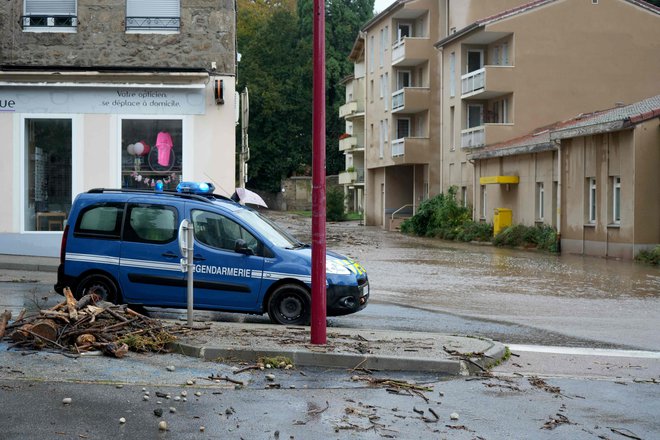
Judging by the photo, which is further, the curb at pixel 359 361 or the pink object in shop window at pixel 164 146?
the pink object in shop window at pixel 164 146

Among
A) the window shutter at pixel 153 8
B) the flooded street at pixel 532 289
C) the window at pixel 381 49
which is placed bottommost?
the flooded street at pixel 532 289

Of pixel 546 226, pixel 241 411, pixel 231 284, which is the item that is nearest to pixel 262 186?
pixel 546 226

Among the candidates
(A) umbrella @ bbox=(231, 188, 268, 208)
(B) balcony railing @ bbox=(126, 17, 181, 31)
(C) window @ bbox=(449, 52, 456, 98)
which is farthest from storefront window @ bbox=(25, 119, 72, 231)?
(C) window @ bbox=(449, 52, 456, 98)

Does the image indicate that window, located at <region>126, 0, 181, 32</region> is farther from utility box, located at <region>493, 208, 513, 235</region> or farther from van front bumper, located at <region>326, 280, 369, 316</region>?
utility box, located at <region>493, 208, 513, 235</region>

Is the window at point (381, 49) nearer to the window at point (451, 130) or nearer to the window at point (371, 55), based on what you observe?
the window at point (371, 55)

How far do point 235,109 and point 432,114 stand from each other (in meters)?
34.0

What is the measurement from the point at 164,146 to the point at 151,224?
9.93 m

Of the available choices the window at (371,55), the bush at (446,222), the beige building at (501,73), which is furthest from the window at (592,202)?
the window at (371,55)

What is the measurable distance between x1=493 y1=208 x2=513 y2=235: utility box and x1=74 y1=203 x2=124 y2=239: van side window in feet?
96.0

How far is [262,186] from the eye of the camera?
86.5m

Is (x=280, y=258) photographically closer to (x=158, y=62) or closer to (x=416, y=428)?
(x=416, y=428)

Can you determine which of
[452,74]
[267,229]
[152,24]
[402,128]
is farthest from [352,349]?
[402,128]

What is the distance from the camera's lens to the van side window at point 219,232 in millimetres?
12836

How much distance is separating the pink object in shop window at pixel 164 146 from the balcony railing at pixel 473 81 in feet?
81.0
